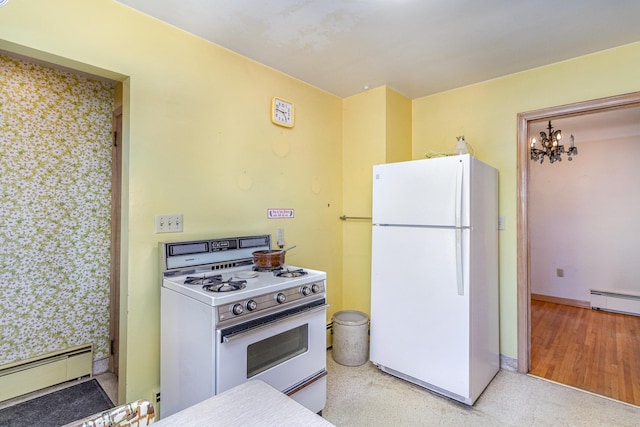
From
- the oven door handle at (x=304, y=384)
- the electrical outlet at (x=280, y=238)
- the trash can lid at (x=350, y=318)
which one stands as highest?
the electrical outlet at (x=280, y=238)

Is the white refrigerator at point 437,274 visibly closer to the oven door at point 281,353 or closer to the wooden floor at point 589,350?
the wooden floor at point 589,350

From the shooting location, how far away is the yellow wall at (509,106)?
222cm

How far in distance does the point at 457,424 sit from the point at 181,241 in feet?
6.63

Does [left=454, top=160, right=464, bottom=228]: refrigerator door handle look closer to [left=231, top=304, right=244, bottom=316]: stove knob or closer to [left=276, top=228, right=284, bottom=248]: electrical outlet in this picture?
[left=276, top=228, right=284, bottom=248]: electrical outlet

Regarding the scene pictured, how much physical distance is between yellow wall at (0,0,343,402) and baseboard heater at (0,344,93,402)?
0.81 m

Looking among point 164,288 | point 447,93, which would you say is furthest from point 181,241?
point 447,93

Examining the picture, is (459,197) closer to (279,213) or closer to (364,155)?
(364,155)

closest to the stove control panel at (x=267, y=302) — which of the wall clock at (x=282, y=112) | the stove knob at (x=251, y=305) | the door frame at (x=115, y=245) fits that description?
the stove knob at (x=251, y=305)

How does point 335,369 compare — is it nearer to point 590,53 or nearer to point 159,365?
point 159,365

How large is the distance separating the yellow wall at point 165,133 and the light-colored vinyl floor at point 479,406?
1.18 m

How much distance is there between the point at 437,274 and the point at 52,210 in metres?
2.74

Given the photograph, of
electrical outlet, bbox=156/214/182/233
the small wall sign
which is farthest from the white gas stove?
the small wall sign

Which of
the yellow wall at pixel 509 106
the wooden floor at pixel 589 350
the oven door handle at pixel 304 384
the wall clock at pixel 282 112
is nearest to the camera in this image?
the oven door handle at pixel 304 384

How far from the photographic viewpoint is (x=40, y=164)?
2.18 meters
